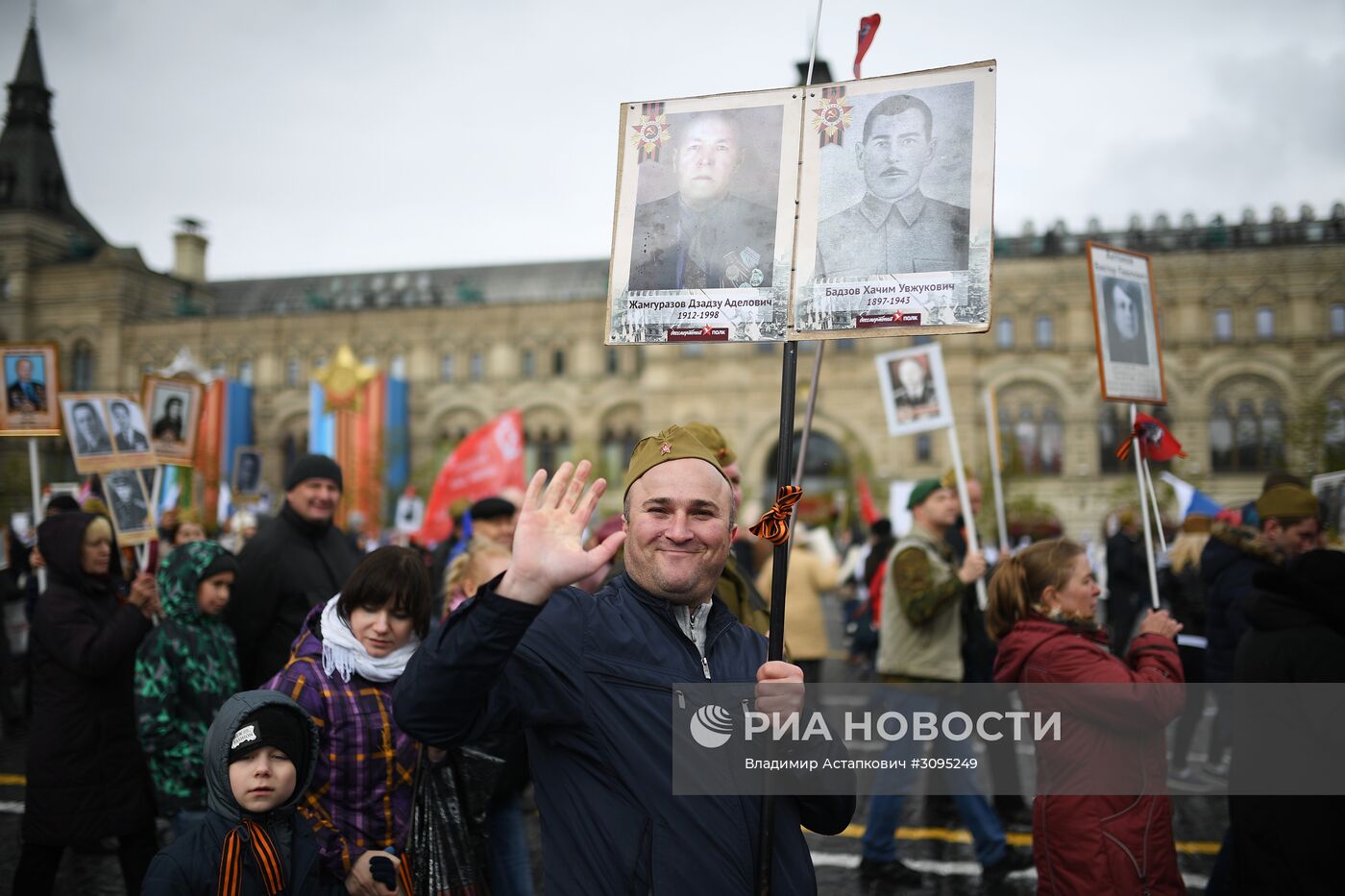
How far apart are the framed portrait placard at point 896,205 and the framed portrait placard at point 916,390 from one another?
525 cm

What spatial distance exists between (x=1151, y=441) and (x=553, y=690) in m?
4.06

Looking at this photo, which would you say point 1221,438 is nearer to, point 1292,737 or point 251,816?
point 1292,737

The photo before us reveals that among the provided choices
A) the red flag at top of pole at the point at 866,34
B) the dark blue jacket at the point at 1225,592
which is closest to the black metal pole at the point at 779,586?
the red flag at top of pole at the point at 866,34

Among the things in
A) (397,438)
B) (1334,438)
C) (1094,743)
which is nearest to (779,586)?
(1094,743)

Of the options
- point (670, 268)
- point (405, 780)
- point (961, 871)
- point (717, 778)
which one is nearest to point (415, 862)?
point (405, 780)

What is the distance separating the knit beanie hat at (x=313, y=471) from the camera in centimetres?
475

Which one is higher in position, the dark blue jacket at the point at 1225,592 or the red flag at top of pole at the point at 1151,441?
the red flag at top of pole at the point at 1151,441

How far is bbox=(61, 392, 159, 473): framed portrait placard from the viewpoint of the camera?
20.0 ft

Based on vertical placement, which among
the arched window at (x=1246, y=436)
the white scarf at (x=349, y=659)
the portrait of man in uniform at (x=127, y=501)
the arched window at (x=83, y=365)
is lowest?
the white scarf at (x=349, y=659)

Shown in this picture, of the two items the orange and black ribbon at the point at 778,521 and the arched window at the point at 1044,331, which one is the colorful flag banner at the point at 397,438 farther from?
the orange and black ribbon at the point at 778,521

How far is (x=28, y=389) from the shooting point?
270 inches

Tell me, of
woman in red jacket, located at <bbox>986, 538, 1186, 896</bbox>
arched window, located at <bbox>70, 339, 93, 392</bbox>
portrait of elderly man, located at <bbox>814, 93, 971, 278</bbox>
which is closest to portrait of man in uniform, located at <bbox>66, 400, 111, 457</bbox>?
portrait of elderly man, located at <bbox>814, 93, 971, 278</bbox>

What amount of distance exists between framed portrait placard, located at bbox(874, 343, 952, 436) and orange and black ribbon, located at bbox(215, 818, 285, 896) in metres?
5.83

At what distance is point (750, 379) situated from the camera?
42.4 meters
